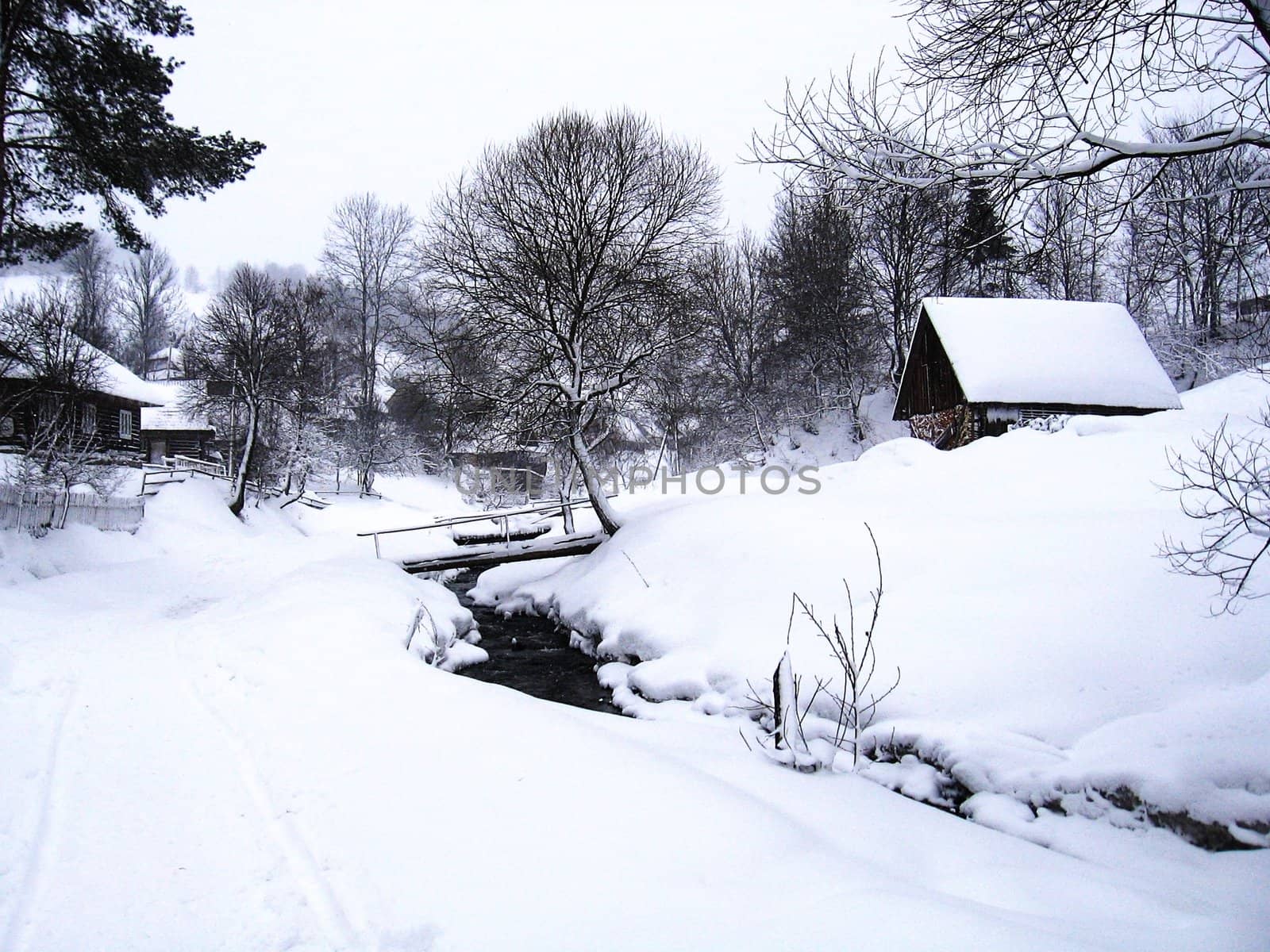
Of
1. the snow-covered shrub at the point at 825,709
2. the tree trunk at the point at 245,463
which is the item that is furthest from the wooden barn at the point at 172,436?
the snow-covered shrub at the point at 825,709

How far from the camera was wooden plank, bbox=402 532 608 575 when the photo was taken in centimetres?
1681

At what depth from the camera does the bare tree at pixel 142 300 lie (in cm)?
4662

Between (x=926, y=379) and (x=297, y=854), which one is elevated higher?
(x=926, y=379)

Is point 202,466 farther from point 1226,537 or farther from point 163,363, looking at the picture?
point 1226,537

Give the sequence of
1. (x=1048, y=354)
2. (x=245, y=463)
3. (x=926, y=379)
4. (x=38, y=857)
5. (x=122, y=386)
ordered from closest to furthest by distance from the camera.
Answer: (x=38, y=857) → (x=1048, y=354) → (x=926, y=379) → (x=245, y=463) → (x=122, y=386)

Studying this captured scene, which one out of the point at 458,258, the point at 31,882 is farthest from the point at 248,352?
the point at 31,882

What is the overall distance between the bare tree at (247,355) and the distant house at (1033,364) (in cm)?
2421

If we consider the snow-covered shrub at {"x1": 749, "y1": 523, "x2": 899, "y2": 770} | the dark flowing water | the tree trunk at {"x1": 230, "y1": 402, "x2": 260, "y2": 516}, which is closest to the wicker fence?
the tree trunk at {"x1": 230, "y1": 402, "x2": 260, "y2": 516}

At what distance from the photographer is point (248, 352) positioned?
26375 millimetres

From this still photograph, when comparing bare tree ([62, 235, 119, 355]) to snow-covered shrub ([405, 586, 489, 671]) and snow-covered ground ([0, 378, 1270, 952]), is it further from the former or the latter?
snow-covered ground ([0, 378, 1270, 952])

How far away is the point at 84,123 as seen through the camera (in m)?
10.2

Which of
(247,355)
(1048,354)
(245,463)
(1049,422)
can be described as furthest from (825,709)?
(247,355)

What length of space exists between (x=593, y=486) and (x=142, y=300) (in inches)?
1860

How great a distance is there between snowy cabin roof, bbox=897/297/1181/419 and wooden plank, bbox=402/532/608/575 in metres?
11.0
